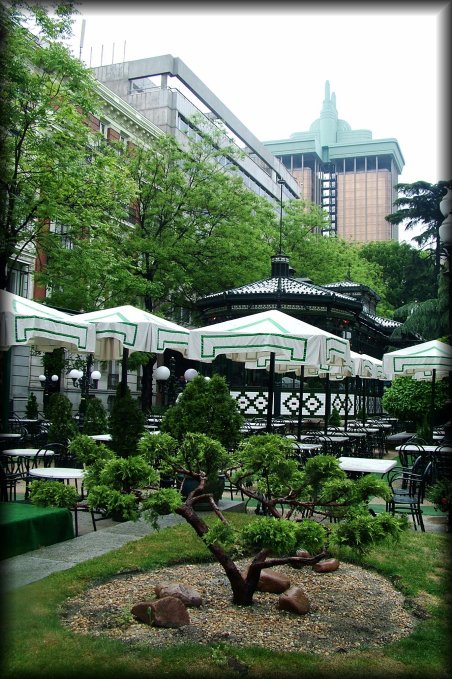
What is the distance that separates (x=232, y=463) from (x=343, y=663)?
218cm

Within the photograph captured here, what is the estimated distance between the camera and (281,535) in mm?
4395

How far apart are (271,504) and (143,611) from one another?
54.2 inches

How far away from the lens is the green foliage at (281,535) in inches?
174

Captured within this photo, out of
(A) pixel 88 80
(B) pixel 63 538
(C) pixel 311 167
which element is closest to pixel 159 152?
(A) pixel 88 80

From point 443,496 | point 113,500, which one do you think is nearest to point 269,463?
point 113,500

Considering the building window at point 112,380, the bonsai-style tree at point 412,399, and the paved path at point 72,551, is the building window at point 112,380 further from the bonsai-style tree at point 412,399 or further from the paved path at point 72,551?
the paved path at point 72,551

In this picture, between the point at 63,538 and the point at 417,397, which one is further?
the point at 417,397

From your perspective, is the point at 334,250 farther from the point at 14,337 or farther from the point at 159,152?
the point at 14,337

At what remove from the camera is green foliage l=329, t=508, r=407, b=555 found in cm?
468

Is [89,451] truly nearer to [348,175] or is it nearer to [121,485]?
[121,485]

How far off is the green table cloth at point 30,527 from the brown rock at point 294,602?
250 cm

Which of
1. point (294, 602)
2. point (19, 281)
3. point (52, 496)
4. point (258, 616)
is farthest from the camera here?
point (19, 281)

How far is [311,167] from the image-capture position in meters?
168

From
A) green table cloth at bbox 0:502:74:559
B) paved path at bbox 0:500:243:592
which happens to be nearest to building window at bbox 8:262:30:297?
paved path at bbox 0:500:243:592
